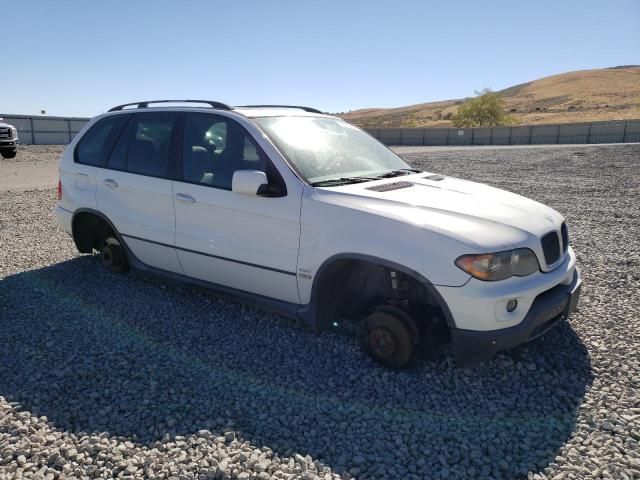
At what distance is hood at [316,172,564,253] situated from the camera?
10.4ft

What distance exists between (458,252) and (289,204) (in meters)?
1.27

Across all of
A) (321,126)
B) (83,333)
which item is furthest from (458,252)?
(83,333)

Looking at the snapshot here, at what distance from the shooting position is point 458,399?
324cm

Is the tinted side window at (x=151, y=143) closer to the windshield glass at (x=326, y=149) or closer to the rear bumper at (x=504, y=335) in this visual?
the windshield glass at (x=326, y=149)

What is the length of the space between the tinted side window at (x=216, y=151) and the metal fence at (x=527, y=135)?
34.5 meters

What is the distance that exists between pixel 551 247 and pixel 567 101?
9541 centimetres

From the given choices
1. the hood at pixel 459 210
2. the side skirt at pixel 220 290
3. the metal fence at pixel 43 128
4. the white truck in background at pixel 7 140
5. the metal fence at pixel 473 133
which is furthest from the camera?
the metal fence at pixel 473 133

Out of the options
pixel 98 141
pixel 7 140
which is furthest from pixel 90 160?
pixel 7 140

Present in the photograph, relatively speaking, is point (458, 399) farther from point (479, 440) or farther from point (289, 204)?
point (289, 204)

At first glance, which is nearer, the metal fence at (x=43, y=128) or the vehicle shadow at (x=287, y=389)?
the vehicle shadow at (x=287, y=389)

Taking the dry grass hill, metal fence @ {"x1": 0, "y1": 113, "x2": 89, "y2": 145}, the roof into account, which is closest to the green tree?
the dry grass hill

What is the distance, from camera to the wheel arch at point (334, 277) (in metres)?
3.17

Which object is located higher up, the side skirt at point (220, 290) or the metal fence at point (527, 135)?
the metal fence at point (527, 135)

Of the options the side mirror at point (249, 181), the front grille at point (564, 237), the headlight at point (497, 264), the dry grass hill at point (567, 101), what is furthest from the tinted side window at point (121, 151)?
the dry grass hill at point (567, 101)
